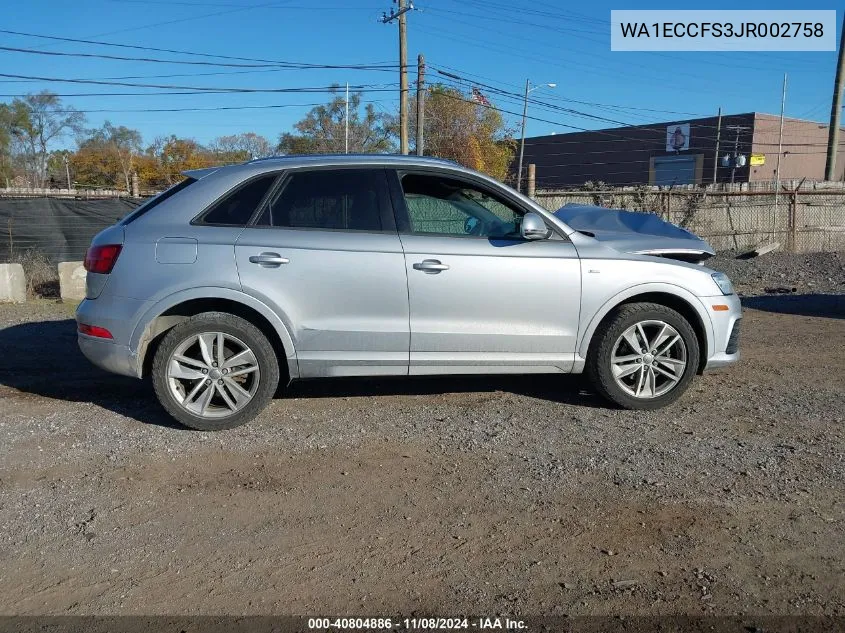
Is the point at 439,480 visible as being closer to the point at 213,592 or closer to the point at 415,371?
the point at 415,371

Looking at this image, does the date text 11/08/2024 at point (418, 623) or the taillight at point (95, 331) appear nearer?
the date text 11/08/2024 at point (418, 623)

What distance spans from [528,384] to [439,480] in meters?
2.14

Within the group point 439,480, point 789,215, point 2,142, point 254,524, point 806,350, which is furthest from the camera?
point 2,142

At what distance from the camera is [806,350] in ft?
24.4

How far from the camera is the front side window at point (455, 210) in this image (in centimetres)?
518

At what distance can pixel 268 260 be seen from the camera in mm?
4895

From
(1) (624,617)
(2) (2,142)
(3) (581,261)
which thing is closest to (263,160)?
(3) (581,261)

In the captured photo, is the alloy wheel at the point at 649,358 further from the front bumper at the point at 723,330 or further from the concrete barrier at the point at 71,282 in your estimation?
the concrete barrier at the point at 71,282

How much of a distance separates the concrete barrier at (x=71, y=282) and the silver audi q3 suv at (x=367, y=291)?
6691 millimetres

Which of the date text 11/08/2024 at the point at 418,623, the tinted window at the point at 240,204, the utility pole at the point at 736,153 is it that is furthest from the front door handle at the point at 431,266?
the utility pole at the point at 736,153

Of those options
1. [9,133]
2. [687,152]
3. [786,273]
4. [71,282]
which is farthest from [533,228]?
[687,152]

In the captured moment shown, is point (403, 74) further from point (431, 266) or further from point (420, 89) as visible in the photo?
point (431, 266)

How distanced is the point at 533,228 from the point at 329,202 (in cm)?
142

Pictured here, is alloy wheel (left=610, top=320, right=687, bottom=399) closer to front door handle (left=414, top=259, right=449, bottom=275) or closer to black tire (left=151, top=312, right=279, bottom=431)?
front door handle (left=414, top=259, right=449, bottom=275)
